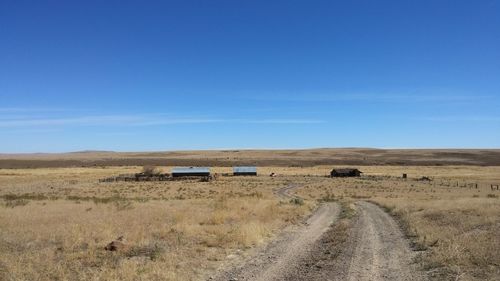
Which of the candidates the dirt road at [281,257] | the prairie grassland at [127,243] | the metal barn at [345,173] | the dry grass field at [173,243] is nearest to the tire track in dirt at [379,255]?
the dry grass field at [173,243]

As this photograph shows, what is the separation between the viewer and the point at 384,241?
19328 millimetres

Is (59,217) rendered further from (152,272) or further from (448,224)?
(448,224)

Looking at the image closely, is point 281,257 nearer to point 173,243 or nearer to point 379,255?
point 379,255

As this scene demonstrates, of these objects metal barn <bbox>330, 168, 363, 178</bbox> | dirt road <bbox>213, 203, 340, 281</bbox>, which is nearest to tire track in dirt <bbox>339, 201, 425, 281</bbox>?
dirt road <bbox>213, 203, 340, 281</bbox>

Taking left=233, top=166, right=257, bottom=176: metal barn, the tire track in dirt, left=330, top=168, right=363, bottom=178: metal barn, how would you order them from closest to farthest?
the tire track in dirt < left=330, top=168, right=363, bottom=178: metal barn < left=233, top=166, right=257, bottom=176: metal barn

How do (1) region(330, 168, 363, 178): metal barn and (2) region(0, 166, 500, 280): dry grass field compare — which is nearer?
(2) region(0, 166, 500, 280): dry grass field

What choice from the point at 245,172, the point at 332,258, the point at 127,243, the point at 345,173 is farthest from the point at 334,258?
the point at 245,172

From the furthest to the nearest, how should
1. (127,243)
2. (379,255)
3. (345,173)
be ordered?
1. (345,173)
2. (127,243)
3. (379,255)

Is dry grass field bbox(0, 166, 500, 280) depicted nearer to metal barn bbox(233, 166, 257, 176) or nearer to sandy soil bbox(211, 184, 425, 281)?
sandy soil bbox(211, 184, 425, 281)

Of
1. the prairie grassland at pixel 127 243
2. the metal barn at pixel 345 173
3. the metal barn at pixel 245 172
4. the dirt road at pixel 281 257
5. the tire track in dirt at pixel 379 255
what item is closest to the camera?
the tire track in dirt at pixel 379 255

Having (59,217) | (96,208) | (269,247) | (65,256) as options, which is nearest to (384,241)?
(269,247)

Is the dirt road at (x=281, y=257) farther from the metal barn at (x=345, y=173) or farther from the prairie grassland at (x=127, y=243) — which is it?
the metal barn at (x=345, y=173)

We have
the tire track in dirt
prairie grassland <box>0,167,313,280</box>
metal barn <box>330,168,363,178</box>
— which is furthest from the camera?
metal barn <box>330,168,363,178</box>

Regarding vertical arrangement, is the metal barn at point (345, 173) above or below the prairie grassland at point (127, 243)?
below
